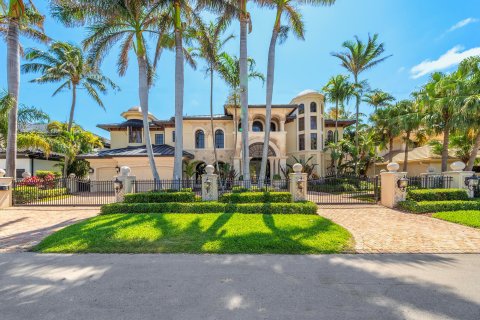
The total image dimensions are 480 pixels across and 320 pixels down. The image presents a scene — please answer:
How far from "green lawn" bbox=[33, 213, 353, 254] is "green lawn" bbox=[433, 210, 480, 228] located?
483 cm

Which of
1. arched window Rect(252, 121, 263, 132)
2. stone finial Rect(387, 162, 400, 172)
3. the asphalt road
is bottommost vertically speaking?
the asphalt road

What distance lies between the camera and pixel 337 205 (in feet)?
38.6

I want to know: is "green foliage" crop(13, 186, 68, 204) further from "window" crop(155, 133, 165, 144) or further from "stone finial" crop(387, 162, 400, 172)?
"stone finial" crop(387, 162, 400, 172)

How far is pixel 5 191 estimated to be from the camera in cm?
1177

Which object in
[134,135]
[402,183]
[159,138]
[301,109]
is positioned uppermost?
[301,109]

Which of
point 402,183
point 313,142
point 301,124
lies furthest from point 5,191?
point 313,142

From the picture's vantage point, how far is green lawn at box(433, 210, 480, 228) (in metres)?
7.78

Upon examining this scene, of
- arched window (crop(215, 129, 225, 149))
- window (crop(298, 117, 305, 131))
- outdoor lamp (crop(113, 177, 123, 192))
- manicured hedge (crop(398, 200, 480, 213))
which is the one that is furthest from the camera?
window (crop(298, 117, 305, 131))

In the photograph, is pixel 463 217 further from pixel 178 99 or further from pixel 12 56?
pixel 12 56

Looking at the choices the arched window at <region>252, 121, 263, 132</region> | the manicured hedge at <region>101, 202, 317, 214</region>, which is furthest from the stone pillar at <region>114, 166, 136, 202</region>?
the arched window at <region>252, 121, 263, 132</region>

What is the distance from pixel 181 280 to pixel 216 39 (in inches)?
558

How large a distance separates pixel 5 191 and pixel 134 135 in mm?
12746

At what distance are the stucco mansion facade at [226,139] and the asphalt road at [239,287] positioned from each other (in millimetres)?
15050

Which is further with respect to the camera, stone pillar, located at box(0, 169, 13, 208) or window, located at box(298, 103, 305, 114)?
window, located at box(298, 103, 305, 114)
